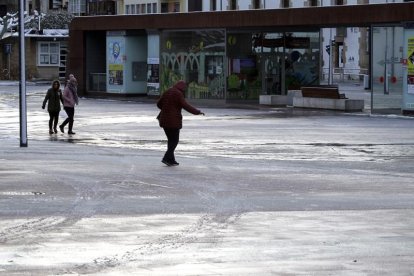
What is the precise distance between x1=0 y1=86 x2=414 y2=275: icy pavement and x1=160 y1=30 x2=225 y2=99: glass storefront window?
64.5 feet

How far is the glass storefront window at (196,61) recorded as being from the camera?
166ft

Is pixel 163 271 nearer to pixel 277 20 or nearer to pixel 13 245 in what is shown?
pixel 13 245

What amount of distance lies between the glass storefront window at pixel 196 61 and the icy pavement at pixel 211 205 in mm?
19669

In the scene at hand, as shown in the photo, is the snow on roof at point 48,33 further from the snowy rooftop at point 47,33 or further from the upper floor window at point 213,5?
the upper floor window at point 213,5

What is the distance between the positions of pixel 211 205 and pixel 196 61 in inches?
1445

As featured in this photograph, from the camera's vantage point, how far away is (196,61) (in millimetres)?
51688

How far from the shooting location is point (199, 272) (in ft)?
32.3

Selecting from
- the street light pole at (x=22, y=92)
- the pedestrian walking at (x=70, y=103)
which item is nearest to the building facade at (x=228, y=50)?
the pedestrian walking at (x=70, y=103)

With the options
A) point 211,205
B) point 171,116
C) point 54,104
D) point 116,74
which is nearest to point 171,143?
point 171,116

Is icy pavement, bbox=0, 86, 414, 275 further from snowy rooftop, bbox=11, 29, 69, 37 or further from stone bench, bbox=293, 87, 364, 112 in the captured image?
snowy rooftop, bbox=11, 29, 69, 37

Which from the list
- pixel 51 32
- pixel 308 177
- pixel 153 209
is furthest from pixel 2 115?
pixel 51 32

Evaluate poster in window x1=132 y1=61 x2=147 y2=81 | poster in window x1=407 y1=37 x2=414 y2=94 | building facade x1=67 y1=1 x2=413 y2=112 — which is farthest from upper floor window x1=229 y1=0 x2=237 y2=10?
poster in window x1=407 y1=37 x2=414 y2=94

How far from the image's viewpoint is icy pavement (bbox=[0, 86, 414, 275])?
10555mm

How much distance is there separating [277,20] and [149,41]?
10.1 meters
